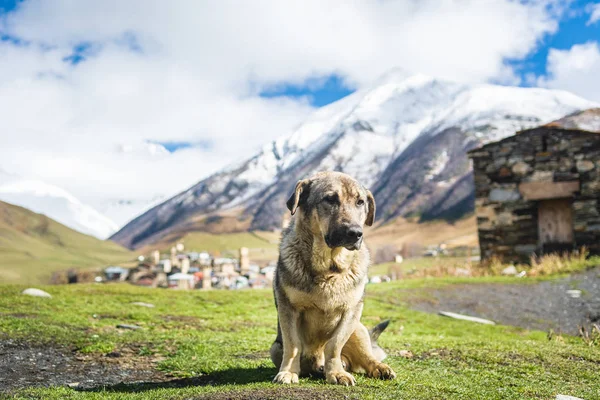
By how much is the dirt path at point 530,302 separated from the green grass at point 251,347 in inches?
57.6

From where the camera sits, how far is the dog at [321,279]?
18.5 feet

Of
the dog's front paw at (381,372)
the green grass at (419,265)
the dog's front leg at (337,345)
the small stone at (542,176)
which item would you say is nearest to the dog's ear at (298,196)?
the dog's front leg at (337,345)

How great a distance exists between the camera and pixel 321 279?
18.7 feet

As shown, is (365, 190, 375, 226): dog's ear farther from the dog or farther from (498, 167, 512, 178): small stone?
(498, 167, 512, 178): small stone

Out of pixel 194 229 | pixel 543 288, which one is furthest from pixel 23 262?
pixel 194 229

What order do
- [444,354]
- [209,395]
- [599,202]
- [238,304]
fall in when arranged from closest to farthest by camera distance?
[209,395], [444,354], [238,304], [599,202]

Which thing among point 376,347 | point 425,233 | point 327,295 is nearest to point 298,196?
point 327,295

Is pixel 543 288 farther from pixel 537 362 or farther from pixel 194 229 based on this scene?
pixel 194 229

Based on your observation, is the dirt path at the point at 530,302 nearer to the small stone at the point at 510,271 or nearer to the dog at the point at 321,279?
the small stone at the point at 510,271

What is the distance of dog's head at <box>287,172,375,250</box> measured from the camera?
Answer: 5441 millimetres

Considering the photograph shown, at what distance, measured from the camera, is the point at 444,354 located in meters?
8.46

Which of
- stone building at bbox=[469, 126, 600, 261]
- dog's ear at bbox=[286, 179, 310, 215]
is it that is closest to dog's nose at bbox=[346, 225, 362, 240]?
dog's ear at bbox=[286, 179, 310, 215]

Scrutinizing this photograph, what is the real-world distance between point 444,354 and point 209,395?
477 cm

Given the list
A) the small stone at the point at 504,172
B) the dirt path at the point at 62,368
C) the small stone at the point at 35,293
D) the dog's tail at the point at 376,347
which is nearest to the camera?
the dirt path at the point at 62,368
